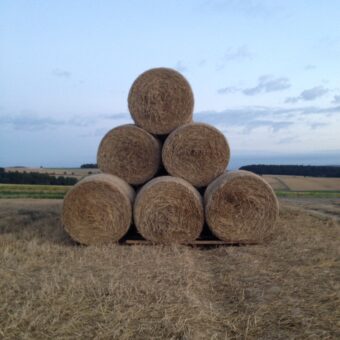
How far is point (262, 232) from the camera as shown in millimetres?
7145

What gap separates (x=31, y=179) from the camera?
21.4 meters

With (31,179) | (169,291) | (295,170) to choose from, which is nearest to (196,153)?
(169,291)

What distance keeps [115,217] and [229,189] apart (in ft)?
5.77

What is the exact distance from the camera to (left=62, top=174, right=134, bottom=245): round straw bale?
7.05 meters

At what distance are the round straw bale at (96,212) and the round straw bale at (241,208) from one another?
1306 millimetres

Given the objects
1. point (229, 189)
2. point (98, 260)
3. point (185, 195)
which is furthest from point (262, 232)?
point (98, 260)

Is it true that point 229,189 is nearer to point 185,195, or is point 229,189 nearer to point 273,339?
point 185,195

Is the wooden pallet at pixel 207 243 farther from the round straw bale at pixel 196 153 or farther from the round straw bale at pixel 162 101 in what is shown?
the round straw bale at pixel 162 101

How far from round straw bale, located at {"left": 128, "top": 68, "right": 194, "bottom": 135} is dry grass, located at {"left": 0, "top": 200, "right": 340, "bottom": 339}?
233 centimetres

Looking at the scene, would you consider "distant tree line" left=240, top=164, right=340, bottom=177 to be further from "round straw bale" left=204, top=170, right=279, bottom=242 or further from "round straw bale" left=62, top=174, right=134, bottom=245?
"round straw bale" left=62, top=174, right=134, bottom=245

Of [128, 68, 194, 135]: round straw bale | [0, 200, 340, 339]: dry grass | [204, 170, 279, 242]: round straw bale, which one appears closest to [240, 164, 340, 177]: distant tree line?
[128, 68, 194, 135]: round straw bale

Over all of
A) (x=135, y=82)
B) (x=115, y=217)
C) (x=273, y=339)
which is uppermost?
(x=135, y=82)

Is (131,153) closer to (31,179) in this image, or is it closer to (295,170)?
(31,179)

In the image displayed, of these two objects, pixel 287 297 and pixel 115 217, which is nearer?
pixel 287 297
